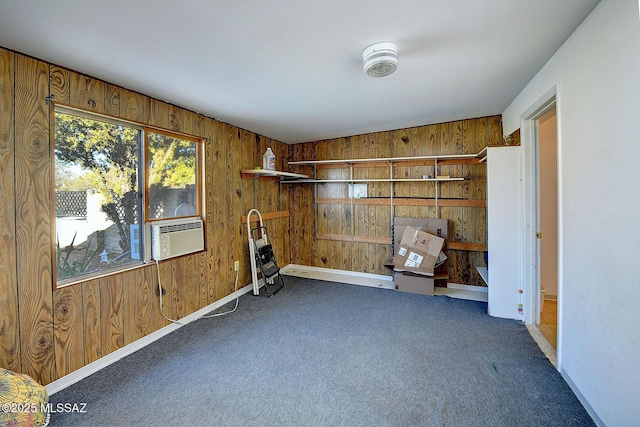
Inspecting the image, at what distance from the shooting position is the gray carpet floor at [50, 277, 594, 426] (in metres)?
1.58

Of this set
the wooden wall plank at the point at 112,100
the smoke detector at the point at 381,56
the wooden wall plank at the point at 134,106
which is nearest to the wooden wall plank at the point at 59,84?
the wooden wall plank at the point at 112,100

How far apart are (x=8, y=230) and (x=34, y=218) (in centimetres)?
14

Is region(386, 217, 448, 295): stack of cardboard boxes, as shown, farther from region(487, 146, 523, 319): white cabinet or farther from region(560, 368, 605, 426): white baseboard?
region(560, 368, 605, 426): white baseboard

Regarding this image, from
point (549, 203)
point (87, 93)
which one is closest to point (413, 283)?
point (549, 203)

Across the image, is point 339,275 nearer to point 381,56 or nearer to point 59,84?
point 381,56

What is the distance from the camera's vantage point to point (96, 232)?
2.12 meters

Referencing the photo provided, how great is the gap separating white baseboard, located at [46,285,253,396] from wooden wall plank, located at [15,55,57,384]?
0.08 metres

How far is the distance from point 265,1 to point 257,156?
106 inches

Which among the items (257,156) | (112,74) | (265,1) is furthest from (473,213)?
(112,74)

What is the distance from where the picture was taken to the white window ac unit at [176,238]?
2.45 meters

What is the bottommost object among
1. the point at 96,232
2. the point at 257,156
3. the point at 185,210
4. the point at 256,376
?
the point at 256,376

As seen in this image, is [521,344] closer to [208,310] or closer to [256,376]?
[256,376]

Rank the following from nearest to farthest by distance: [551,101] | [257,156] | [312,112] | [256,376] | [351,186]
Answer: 1. [256,376]
2. [551,101]
3. [312,112]
4. [257,156]
5. [351,186]

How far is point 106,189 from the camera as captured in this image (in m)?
2.17
